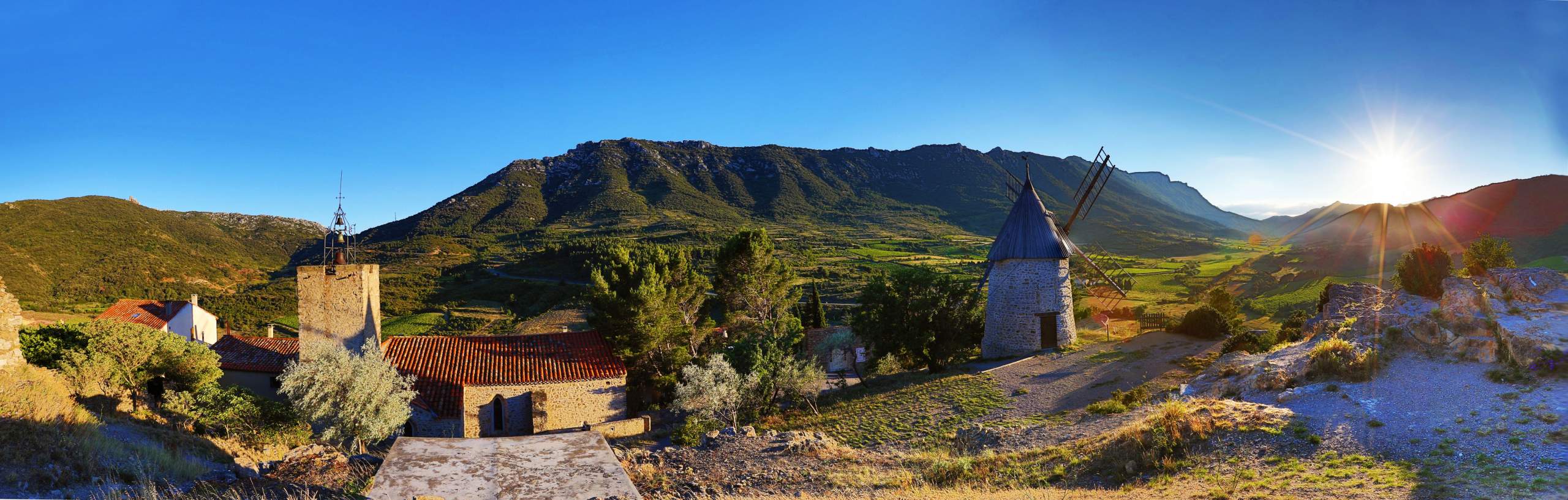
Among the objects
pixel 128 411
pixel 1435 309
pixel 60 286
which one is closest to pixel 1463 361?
pixel 1435 309

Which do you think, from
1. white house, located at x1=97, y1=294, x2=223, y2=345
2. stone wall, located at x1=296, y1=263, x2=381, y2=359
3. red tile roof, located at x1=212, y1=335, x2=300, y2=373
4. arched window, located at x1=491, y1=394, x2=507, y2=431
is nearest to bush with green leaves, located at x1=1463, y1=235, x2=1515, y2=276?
arched window, located at x1=491, y1=394, x2=507, y2=431

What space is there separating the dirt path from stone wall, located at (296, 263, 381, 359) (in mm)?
17162

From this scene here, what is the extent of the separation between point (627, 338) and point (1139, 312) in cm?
2447

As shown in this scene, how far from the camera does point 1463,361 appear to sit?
454 inches

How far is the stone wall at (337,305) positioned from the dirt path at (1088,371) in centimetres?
1716

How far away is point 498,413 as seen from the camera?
1783 cm

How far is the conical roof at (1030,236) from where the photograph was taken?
2153 centimetres

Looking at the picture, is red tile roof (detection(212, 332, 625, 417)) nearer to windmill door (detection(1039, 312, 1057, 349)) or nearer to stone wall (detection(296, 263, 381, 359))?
stone wall (detection(296, 263, 381, 359))

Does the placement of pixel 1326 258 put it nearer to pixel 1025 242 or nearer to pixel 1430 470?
pixel 1025 242

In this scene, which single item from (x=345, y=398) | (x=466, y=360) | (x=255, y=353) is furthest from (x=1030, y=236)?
(x=255, y=353)

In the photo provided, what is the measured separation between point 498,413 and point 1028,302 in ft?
56.9

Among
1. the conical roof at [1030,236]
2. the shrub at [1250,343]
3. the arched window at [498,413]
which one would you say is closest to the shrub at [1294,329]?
the shrub at [1250,343]

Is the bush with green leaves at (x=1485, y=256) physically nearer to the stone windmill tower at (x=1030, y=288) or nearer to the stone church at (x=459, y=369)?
the stone windmill tower at (x=1030, y=288)

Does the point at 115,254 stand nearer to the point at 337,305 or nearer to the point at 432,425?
the point at 337,305
